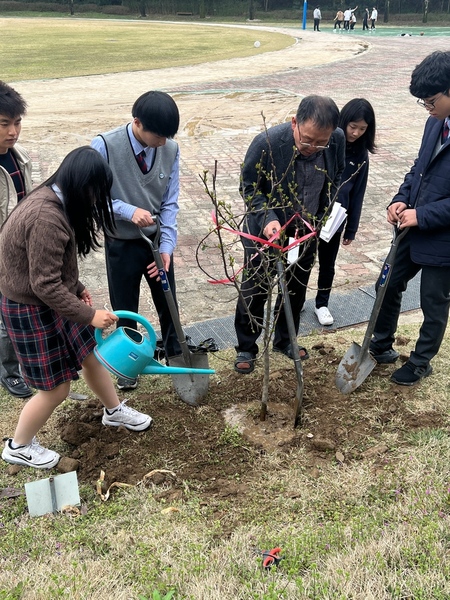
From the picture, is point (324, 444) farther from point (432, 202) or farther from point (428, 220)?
point (432, 202)

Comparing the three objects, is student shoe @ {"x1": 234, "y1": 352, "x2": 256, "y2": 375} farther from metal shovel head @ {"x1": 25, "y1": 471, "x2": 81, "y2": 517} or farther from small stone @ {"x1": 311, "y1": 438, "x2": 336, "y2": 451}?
metal shovel head @ {"x1": 25, "y1": 471, "x2": 81, "y2": 517}

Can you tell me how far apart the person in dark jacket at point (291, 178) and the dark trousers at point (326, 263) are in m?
0.78

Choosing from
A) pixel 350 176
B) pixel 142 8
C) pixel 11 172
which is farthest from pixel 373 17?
pixel 11 172

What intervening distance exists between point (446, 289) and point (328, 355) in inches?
38.1

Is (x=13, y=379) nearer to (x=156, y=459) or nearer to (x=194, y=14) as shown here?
(x=156, y=459)

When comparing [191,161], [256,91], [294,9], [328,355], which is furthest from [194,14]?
[328,355]

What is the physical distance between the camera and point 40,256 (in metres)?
2.54

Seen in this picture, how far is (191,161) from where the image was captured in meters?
9.38

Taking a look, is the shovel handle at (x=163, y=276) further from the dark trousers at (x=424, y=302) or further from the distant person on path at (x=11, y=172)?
the dark trousers at (x=424, y=302)

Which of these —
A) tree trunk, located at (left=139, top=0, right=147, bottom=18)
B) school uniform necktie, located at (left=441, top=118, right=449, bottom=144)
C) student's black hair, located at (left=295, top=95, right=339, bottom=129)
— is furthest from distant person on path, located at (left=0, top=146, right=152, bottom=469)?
tree trunk, located at (left=139, top=0, right=147, bottom=18)

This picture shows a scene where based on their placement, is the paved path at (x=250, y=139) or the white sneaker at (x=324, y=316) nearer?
the white sneaker at (x=324, y=316)

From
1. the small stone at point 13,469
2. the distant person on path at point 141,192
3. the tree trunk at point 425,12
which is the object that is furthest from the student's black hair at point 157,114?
the tree trunk at point 425,12

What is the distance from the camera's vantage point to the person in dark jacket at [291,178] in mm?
3152

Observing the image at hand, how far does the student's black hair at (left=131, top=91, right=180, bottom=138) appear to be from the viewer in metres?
3.02
